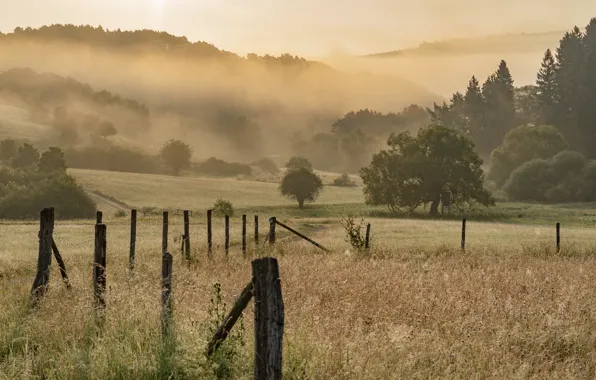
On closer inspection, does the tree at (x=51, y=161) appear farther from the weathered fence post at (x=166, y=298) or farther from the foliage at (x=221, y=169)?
the weathered fence post at (x=166, y=298)

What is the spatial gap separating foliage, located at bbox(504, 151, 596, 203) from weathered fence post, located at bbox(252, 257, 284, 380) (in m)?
91.6

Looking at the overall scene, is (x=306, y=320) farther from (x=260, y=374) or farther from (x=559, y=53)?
(x=559, y=53)

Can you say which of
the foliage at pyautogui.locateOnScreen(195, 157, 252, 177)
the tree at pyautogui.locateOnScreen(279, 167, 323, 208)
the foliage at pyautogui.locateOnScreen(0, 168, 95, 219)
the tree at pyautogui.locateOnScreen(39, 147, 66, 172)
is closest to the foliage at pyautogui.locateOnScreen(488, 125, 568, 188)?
the tree at pyautogui.locateOnScreen(279, 167, 323, 208)

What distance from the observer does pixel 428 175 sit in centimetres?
7081

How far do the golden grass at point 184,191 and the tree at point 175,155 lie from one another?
23572 millimetres

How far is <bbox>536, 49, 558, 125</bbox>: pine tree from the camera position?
129625mm

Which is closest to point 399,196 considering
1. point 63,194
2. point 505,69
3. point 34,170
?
point 63,194

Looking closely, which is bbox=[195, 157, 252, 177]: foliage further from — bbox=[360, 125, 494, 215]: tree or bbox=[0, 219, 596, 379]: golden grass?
bbox=[0, 219, 596, 379]: golden grass

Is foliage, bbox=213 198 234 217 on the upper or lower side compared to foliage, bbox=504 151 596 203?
lower

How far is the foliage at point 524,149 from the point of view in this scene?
358 feet

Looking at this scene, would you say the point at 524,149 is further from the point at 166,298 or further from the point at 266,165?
the point at 166,298

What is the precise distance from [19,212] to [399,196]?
44.3 metres

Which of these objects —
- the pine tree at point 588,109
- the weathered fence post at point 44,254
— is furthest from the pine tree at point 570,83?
the weathered fence post at point 44,254

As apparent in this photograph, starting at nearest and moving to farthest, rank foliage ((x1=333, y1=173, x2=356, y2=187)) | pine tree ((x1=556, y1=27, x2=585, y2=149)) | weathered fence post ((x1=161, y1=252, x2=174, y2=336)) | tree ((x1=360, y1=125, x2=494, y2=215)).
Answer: weathered fence post ((x1=161, y1=252, x2=174, y2=336)), tree ((x1=360, y1=125, x2=494, y2=215)), foliage ((x1=333, y1=173, x2=356, y2=187)), pine tree ((x1=556, y1=27, x2=585, y2=149))
